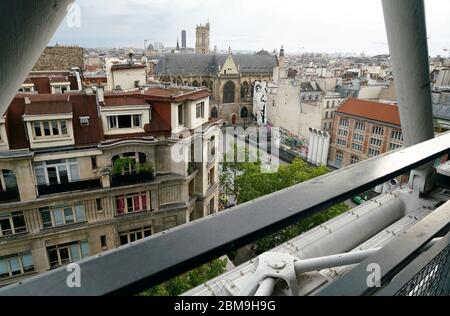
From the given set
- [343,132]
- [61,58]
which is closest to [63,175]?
[61,58]

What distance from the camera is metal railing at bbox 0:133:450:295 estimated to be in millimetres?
623

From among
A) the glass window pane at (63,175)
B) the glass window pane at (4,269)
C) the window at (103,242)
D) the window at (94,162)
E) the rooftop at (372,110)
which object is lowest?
the glass window pane at (4,269)

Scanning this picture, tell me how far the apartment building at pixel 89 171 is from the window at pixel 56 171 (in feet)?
0.08

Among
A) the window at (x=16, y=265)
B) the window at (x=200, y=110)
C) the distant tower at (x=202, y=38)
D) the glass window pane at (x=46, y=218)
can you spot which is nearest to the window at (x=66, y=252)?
the window at (x=16, y=265)

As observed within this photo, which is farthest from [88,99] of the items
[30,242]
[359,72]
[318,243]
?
[359,72]

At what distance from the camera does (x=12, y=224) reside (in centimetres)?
812

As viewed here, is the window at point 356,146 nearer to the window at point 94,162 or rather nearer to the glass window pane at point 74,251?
the window at point 94,162

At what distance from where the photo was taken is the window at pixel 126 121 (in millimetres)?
9314

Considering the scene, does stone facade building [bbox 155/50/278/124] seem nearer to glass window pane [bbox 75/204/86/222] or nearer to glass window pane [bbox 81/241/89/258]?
glass window pane [bbox 81/241/89/258]

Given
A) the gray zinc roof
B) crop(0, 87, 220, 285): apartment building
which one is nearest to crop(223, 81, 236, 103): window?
the gray zinc roof

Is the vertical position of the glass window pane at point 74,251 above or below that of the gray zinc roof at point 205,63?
below

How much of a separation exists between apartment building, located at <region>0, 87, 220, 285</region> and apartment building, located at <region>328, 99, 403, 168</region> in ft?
45.2

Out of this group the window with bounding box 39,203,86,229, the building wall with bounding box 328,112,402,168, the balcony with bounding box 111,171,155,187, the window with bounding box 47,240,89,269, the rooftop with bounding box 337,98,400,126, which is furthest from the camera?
the building wall with bounding box 328,112,402,168

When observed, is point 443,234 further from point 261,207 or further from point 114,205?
point 114,205
